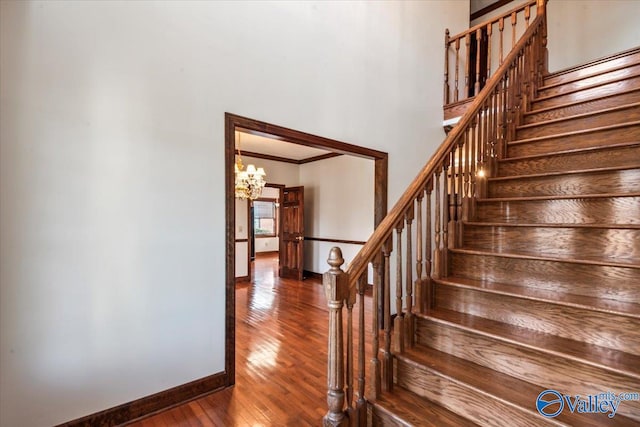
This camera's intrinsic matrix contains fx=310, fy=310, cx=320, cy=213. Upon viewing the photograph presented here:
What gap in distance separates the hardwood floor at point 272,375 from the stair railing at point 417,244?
403mm

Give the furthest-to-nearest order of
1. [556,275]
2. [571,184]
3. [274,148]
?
[274,148] < [571,184] < [556,275]

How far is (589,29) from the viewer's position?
4398mm

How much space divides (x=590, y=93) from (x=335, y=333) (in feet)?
11.1

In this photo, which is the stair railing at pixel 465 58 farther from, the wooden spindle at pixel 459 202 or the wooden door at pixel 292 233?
the wooden door at pixel 292 233

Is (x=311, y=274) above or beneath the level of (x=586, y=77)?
beneath

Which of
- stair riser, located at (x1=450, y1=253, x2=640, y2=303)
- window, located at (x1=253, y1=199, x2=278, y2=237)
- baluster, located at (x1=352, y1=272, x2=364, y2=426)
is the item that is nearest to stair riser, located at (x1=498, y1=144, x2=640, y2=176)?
stair riser, located at (x1=450, y1=253, x2=640, y2=303)

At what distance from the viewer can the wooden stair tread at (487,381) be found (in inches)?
49.6

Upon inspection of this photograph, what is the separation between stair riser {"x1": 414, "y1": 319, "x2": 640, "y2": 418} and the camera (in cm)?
130

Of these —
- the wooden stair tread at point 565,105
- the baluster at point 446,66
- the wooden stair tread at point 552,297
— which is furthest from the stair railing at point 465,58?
the wooden stair tread at point 552,297

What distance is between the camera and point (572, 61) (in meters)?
4.57

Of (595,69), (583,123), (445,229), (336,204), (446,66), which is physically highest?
(446,66)

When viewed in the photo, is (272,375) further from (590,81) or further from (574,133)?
(590,81)

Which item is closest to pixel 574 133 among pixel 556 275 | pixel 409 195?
pixel 556 275

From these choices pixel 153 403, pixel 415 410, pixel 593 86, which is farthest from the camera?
pixel 593 86
